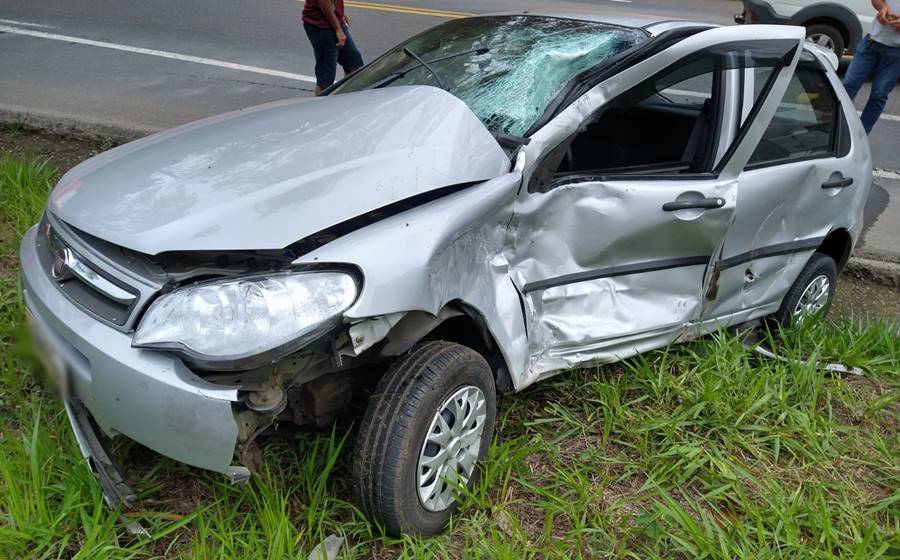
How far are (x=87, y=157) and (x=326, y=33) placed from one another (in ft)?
6.54

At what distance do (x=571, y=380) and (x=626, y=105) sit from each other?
109 cm

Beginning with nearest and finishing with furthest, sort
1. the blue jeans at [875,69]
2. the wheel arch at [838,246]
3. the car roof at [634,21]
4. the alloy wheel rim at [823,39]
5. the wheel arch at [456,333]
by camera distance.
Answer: the wheel arch at [456,333], the car roof at [634,21], the wheel arch at [838,246], the blue jeans at [875,69], the alloy wheel rim at [823,39]

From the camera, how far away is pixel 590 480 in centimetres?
261

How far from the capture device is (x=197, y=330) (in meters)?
1.87

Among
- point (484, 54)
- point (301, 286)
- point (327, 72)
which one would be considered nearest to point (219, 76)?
point (327, 72)

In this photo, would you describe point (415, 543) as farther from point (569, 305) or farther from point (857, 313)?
point (857, 313)

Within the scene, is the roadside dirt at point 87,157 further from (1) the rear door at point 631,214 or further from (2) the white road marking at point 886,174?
(2) the white road marking at point 886,174

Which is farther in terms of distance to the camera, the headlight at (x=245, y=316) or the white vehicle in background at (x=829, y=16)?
the white vehicle in background at (x=829, y=16)

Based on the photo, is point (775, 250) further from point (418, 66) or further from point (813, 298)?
point (418, 66)

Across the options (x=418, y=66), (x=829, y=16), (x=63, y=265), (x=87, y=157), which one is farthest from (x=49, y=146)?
(x=829, y=16)

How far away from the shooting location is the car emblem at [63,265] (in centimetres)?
216

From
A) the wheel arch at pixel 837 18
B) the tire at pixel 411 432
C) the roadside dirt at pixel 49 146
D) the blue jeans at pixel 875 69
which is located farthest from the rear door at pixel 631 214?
the wheel arch at pixel 837 18

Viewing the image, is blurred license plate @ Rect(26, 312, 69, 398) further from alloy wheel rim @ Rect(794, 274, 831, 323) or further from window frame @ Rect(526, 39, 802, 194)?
alloy wheel rim @ Rect(794, 274, 831, 323)

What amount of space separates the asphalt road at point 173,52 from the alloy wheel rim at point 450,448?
318 centimetres
